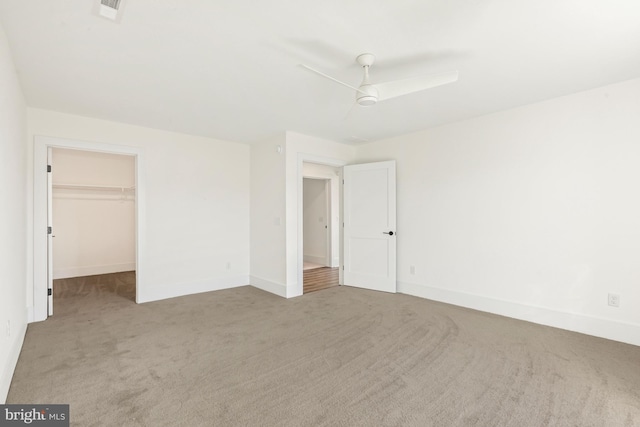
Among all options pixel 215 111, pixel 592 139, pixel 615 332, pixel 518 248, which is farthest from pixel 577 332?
pixel 215 111

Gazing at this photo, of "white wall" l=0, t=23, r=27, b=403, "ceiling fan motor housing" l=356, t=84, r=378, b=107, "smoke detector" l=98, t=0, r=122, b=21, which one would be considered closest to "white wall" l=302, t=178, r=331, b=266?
"ceiling fan motor housing" l=356, t=84, r=378, b=107

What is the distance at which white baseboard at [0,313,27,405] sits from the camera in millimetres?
1917

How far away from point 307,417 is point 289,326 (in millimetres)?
1491

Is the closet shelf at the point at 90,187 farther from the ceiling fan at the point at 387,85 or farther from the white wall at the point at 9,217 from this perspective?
the ceiling fan at the point at 387,85

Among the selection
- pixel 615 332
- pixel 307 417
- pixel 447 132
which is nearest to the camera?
pixel 307 417

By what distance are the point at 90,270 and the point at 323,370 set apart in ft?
19.9

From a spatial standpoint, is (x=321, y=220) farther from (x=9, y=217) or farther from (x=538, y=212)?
(x=9, y=217)

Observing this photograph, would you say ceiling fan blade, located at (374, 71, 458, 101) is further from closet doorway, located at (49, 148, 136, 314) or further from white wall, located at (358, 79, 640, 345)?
closet doorway, located at (49, 148, 136, 314)

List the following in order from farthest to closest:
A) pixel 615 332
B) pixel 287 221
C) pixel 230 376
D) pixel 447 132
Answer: pixel 287 221, pixel 447 132, pixel 615 332, pixel 230 376

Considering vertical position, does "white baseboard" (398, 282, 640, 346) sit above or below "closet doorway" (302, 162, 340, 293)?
below

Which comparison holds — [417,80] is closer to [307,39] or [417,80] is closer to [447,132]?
[307,39]

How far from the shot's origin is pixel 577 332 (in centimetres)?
309

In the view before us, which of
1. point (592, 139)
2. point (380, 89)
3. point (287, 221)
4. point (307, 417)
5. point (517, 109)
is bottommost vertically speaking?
point (307, 417)

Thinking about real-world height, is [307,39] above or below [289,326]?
above
